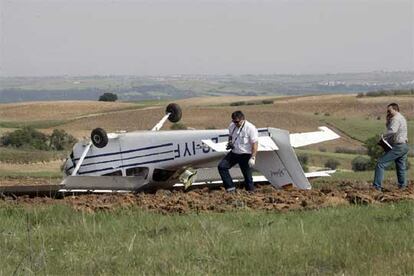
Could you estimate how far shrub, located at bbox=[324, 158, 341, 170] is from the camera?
3728 centimetres

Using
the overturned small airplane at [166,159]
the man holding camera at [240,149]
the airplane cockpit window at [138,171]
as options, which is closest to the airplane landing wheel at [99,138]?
the overturned small airplane at [166,159]

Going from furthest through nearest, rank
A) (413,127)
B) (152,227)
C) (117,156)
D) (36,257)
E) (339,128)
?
(339,128)
(413,127)
(117,156)
(152,227)
(36,257)

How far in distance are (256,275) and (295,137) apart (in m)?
11.1

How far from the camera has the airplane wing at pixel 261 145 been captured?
16.1 m

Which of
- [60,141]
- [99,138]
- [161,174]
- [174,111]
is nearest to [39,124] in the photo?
[60,141]

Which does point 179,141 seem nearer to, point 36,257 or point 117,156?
point 117,156

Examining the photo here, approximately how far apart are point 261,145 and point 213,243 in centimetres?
769

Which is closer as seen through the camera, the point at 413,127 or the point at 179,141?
the point at 179,141

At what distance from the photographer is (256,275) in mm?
7477

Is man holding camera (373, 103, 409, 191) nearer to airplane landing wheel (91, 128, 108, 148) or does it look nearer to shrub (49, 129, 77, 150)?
airplane landing wheel (91, 128, 108, 148)

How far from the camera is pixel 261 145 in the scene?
1619cm

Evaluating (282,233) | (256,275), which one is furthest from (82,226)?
(256,275)

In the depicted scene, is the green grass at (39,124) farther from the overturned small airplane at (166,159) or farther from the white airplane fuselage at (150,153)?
the overturned small airplane at (166,159)

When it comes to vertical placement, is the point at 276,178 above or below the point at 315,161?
above
